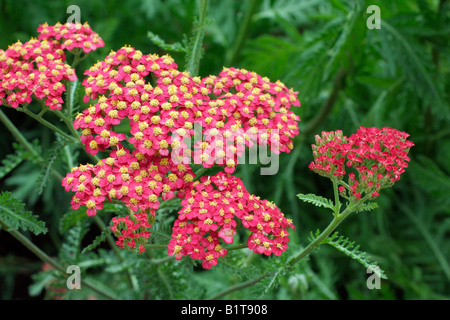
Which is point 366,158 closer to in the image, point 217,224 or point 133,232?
point 217,224

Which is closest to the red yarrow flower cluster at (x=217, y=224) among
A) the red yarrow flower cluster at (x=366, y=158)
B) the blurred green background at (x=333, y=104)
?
the red yarrow flower cluster at (x=366, y=158)

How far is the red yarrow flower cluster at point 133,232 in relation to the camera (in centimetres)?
108

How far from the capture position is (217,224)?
1120mm

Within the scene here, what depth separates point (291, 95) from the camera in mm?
1330

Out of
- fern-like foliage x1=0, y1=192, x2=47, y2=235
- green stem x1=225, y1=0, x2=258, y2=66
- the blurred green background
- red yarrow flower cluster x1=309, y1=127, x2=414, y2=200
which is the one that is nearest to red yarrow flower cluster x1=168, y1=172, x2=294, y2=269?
red yarrow flower cluster x1=309, y1=127, x2=414, y2=200

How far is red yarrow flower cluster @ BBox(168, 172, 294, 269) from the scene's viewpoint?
1.06m

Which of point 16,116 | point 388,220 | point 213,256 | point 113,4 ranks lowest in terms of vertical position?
point 213,256

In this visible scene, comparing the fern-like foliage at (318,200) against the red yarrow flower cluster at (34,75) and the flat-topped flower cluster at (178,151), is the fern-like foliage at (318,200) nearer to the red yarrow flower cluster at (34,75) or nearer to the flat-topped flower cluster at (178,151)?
the flat-topped flower cluster at (178,151)

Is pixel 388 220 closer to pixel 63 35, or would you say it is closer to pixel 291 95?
pixel 291 95

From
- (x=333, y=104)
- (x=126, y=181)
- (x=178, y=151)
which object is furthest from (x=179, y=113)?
(x=333, y=104)

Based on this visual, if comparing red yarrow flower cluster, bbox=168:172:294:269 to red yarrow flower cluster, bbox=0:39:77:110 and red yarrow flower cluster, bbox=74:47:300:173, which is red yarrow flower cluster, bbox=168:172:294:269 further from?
red yarrow flower cluster, bbox=0:39:77:110

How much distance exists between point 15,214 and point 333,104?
147 centimetres

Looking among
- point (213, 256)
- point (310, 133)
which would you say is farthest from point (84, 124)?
point (310, 133)

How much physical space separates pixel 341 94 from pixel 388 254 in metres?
0.79
